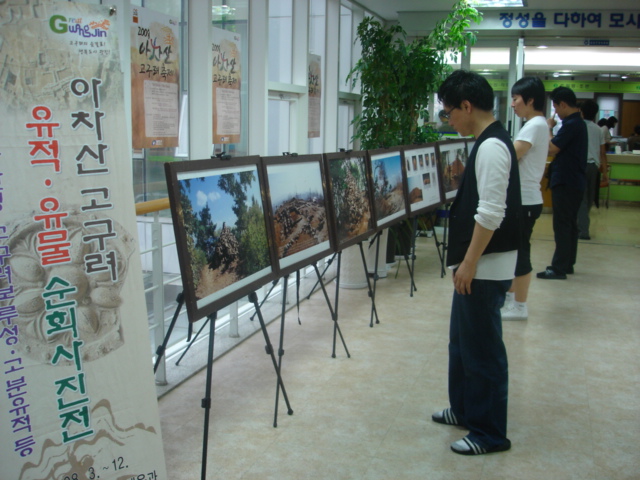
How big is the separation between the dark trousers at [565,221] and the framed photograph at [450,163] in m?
0.90

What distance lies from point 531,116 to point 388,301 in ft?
5.95

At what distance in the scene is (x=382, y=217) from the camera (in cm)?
451

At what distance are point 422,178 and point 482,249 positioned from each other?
2685mm

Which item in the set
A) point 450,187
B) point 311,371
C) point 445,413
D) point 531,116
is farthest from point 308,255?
point 450,187

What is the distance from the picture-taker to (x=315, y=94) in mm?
6500

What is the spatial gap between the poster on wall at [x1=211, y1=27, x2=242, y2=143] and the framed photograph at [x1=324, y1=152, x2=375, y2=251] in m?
0.98

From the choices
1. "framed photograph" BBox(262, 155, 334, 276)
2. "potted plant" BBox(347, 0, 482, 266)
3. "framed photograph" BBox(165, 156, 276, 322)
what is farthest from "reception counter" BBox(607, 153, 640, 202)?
"framed photograph" BBox(165, 156, 276, 322)

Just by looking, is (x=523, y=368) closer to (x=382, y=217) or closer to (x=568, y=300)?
(x=382, y=217)

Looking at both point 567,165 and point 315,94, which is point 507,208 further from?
point 315,94

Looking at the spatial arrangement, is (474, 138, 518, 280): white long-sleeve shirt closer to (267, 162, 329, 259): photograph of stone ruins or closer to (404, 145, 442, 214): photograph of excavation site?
(267, 162, 329, 259): photograph of stone ruins

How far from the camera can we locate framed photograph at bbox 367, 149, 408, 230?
14.5 ft

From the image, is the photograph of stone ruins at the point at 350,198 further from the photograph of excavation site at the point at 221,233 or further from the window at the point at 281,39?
the window at the point at 281,39

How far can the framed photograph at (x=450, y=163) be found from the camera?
19.1ft

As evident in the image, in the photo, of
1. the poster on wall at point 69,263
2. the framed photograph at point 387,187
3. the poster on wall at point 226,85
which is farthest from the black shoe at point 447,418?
the poster on wall at point 226,85
